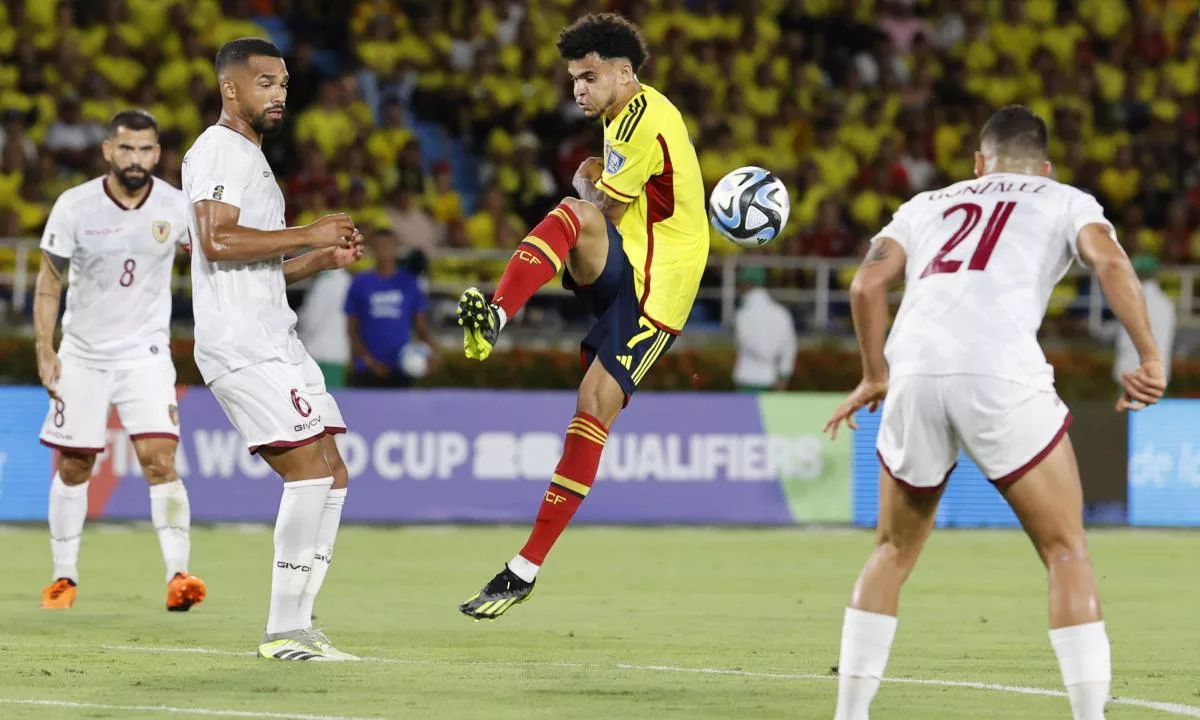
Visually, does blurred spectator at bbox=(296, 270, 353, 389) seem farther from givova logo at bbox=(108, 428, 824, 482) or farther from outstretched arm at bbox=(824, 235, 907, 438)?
outstretched arm at bbox=(824, 235, 907, 438)

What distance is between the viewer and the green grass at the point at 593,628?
7.05 meters

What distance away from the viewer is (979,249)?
614 cm

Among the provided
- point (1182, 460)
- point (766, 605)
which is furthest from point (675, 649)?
point (1182, 460)

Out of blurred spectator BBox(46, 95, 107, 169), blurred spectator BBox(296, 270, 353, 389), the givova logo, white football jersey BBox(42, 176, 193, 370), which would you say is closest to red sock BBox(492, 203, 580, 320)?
white football jersey BBox(42, 176, 193, 370)

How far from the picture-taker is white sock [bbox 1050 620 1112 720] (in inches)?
231

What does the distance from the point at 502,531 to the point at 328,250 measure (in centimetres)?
781

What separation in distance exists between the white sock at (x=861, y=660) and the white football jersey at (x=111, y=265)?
5.66 m

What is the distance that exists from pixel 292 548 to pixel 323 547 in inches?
→ 19.6

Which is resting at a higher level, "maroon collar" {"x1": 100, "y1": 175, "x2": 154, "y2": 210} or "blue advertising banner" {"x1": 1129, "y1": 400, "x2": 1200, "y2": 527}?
"maroon collar" {"x1": 100, "y1": 175, "x2": 154, "y2": 210}

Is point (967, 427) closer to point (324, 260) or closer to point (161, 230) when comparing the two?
point (324, 260)

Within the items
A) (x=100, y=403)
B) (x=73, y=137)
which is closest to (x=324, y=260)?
(x=100, y=403)

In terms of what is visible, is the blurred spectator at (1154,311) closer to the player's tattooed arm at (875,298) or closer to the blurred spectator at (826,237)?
the blurred spectator at (826,237)

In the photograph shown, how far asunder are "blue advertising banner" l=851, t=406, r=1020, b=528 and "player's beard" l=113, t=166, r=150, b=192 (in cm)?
758

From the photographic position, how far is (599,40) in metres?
8.84
